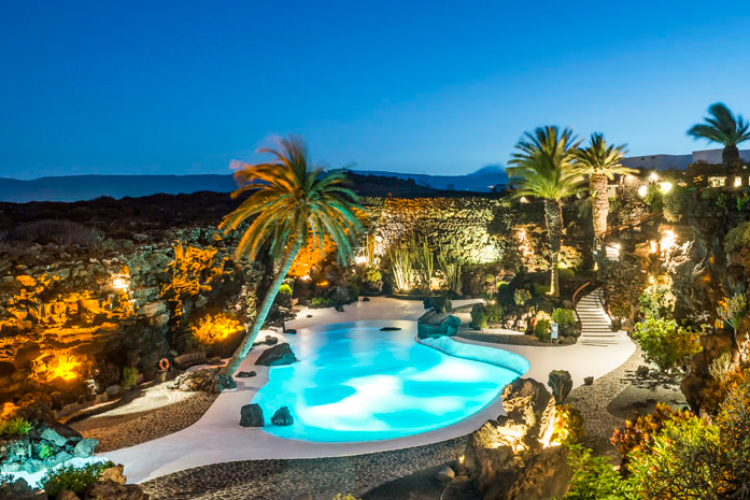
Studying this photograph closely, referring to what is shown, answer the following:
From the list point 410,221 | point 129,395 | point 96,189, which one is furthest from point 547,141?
point 96,189

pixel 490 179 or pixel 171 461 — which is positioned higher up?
pixel 490 179

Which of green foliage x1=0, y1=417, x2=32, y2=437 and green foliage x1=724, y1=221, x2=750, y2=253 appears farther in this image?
green foliage x1=724, y1=221, x2=750, y2=253

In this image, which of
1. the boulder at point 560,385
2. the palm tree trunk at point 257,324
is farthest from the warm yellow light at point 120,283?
the boulder at point 560,385

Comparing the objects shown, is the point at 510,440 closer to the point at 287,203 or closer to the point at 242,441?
the point at 242,441

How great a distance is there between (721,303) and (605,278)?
10.9 meters

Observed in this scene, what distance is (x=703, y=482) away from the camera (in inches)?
174

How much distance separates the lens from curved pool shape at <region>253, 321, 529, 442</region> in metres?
11.5

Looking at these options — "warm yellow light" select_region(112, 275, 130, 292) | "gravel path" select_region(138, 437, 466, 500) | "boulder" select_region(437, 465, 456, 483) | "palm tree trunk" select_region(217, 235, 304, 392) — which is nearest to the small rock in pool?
"gravel path" select_region(138, 437, 466, 500)

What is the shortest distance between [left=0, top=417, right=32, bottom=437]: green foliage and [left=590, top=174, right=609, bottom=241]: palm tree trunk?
23245 mm

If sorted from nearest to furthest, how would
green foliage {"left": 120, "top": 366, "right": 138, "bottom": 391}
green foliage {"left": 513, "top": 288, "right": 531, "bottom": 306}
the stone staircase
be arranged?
green foliage {"left": 120, "top": 366, "right": 138, "bottom": 391}, the stone staircase, green foliage {"left": 513, "top": 288, "right": 531, "bottom": 306}

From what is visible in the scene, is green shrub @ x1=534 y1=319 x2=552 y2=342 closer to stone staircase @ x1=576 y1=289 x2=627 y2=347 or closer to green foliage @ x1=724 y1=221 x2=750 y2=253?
stone staircase @ x1=576 y1=289 x2=627 y2=347

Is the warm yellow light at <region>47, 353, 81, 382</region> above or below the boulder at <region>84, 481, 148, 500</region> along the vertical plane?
above

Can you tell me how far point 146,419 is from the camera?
11.3 m

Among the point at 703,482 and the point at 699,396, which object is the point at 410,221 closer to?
the point at 699,396
